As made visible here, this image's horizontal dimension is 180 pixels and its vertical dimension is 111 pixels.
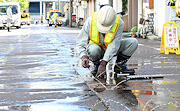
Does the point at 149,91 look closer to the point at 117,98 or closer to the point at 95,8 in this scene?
the point at 117,98

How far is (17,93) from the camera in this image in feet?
15.0

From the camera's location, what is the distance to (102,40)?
573 centimetres

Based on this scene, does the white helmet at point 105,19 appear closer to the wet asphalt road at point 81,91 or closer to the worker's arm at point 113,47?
the worker's arm at point 113,47

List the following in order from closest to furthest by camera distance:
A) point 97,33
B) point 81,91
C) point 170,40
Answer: point 81,91, point 97,33, point 170,40

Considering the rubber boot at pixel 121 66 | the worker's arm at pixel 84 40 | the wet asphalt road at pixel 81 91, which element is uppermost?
the worker's arm at pixel 84 40

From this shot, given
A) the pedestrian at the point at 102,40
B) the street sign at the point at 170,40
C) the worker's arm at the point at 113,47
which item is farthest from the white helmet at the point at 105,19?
the street sign at the point at 170,40

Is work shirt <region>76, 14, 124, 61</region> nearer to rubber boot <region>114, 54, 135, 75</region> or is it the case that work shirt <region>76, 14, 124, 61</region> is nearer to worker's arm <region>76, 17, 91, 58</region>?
worker's arm <region>76, 17, 91, 58</region>

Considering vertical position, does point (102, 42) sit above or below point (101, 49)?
above

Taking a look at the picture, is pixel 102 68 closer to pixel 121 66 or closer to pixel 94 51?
pixel 94 51

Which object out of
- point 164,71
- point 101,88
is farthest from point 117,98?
point 164,71

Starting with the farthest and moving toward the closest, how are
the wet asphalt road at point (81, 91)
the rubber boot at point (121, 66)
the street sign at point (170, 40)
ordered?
the street sign at point (170, 40), the rubber boot at point (121, 66), the wet asphalt road at point (81, 91)

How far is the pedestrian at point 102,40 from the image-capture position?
5.31 meters

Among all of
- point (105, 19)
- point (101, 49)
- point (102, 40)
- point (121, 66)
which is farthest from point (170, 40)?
point (105, 19)

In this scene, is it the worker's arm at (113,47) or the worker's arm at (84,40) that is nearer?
the worker's arm at (113,47)
